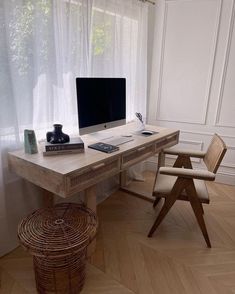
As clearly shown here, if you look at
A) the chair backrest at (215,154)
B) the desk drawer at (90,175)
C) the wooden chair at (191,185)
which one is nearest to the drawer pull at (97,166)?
the desk drawer at (90,175)

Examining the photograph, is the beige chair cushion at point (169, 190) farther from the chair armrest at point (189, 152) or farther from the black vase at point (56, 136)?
the black vase at point (56, 136)

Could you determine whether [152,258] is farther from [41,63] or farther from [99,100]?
[41,63]

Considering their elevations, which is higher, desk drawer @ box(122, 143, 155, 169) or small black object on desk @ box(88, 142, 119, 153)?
small black object on desk @ box(88, 142, 119, 153)

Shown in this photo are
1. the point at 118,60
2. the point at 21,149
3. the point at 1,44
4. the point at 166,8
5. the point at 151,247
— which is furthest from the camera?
the point at 166,8

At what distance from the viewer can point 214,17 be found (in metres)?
2.58

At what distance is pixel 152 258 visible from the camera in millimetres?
1743

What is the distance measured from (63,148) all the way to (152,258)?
Result: 1.02m

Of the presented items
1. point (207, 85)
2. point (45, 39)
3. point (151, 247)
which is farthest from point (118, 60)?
point (151, 247)

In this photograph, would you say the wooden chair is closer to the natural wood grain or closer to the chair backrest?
the chair backrest

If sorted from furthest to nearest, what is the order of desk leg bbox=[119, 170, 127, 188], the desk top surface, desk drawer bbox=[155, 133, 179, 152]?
1. desk leg bbox=[119, 170, 127, 188]
2. desk drawer bbox=[155, 133, 179, 152]
3. the desk top surface

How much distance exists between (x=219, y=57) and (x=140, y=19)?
97 centimetres

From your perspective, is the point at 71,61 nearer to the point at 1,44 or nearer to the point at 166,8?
the point at 1,44

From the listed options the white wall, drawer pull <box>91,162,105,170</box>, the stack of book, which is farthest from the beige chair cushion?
the white wall

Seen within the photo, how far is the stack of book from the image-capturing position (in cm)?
155
